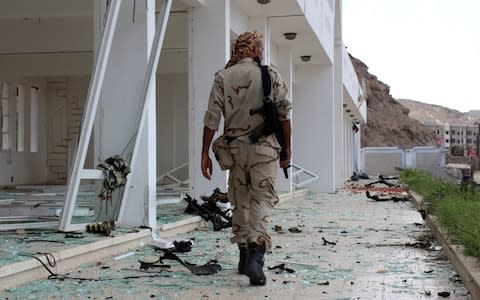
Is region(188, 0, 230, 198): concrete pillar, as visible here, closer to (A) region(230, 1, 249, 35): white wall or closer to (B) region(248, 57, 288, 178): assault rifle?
(A) region(230, 1, 249, 35): white wall

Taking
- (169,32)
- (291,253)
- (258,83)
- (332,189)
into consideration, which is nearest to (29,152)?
(169,32)

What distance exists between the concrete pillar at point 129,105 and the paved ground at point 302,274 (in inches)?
25.8

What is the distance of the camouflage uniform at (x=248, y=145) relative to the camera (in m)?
4.49

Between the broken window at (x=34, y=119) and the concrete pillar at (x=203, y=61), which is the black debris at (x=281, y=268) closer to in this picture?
the concrete pillar at (x=203, y=61)

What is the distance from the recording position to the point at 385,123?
67.6 m

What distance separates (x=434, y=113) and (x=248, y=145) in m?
112

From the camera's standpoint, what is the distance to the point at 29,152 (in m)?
15.1

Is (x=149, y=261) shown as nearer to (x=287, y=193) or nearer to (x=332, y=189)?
(x=287, y=193)

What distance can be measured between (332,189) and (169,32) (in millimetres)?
6949

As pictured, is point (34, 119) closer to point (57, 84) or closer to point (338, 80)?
point (57, 84)

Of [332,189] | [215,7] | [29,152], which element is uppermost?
[215,7]

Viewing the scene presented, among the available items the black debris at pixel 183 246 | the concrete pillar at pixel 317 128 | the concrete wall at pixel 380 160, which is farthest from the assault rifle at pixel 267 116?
the concrete wall at pixel 380 160

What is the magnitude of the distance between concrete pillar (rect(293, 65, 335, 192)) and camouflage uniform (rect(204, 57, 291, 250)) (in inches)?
476

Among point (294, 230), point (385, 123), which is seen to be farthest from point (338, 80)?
point (385, 123)
